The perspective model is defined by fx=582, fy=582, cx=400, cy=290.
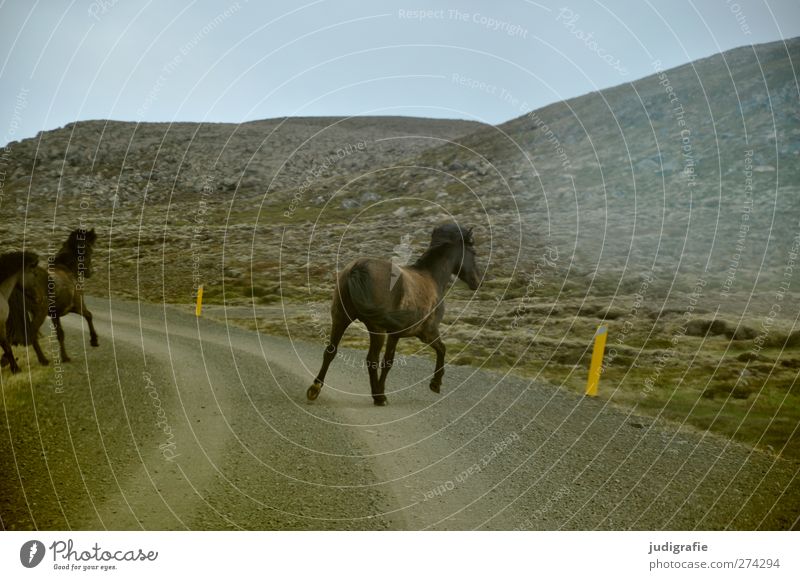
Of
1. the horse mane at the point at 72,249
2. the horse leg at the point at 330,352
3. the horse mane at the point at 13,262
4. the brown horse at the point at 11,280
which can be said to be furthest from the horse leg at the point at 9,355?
the horse leg at the point at 330,352

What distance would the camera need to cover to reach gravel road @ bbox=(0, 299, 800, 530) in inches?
220

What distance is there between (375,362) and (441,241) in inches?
74.2

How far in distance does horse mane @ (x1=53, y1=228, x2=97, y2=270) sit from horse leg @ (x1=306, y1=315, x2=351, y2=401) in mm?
3385

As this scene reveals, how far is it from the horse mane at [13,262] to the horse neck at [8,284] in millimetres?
29

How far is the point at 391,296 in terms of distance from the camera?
22.7 feet

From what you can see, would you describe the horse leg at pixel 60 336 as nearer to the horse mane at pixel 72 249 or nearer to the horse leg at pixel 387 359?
the horse mane at pixel 72 249

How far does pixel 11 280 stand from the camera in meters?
6.51

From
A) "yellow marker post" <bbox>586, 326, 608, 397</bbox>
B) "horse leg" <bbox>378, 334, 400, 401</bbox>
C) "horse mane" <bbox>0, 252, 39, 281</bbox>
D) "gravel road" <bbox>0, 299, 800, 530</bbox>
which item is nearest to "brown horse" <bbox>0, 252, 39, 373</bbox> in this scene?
"horse mane" <bbox>0, 252, 39, 281</bbox>

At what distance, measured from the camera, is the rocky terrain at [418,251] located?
306 inches

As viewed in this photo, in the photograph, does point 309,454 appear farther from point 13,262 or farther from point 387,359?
point 13,262

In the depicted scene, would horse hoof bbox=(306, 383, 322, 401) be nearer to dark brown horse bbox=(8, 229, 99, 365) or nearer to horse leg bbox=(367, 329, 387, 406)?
horse leg bbox=(367, 329, 387, 406)

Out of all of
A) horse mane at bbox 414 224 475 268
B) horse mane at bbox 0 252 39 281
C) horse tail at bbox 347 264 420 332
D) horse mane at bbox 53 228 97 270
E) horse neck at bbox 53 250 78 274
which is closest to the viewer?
horse mane at bbox 0 252 39 281

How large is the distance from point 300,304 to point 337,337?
1.40m
